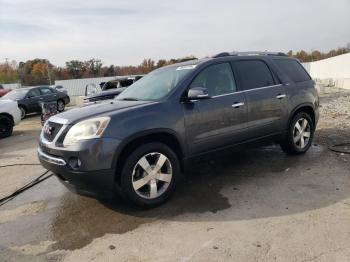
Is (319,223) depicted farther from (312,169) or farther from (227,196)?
(312,169)

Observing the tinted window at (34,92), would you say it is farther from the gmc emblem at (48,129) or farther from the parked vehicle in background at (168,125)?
the gmc emblem at (48,129)

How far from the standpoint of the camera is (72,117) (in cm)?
446

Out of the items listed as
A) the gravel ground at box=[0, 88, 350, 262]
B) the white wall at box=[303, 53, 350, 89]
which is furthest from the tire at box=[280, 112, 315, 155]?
the white wall at box=[303, 53, 350, 89]

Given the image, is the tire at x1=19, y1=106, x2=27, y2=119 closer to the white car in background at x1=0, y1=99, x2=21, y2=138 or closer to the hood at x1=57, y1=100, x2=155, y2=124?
the white car in background at x1=0, y1=99, x2=21, y2=138

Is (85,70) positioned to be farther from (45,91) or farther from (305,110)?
(305,110)

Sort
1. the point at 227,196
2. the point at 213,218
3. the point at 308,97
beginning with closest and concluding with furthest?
the point at 213,218
the point at 227,196
the point at 308,97

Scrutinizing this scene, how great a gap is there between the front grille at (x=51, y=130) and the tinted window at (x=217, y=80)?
183 centimetres

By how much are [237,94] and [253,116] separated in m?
0.44

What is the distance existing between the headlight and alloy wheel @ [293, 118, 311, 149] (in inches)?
140

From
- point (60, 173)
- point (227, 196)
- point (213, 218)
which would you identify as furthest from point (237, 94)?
point (60, 173)

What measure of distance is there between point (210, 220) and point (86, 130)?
1.73 metres

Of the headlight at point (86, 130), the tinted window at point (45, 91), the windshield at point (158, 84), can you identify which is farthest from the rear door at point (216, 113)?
the tinted window at point (45, 91)

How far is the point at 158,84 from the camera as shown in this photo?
5363 mm

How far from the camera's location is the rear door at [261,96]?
5461mm
